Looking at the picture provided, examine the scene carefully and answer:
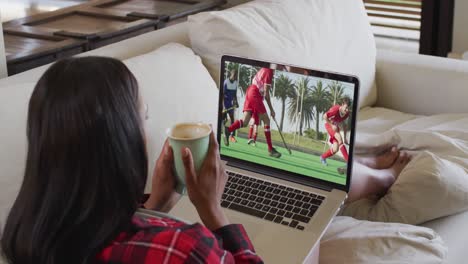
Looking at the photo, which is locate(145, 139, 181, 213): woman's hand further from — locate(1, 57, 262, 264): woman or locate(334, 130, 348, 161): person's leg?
locate(334, 130, 348, 161): person's leg

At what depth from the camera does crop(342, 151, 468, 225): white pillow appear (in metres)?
1.64

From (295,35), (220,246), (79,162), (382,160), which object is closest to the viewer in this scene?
(79,162)

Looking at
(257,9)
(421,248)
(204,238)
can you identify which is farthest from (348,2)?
(204,238)

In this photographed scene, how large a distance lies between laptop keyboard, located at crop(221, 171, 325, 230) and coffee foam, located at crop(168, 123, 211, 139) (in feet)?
0.96

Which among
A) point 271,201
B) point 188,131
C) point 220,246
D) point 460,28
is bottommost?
point 460,28

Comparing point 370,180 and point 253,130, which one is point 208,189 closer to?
point 253,130

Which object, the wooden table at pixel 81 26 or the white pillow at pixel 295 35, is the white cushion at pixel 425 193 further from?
the wooden table at pixel 81 26

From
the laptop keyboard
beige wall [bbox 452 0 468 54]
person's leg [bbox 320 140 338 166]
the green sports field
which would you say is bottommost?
beige wall [bbox 452 0 468 54]

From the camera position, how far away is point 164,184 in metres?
1.21

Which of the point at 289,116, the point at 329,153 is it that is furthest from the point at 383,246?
the point at 289,116

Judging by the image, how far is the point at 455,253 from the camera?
1572 millimetres

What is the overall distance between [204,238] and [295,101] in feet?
1.85

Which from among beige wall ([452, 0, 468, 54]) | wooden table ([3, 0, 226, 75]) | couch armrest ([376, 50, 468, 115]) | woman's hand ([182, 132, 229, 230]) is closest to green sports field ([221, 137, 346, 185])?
woman's hand ([182, 132, 229, 230])

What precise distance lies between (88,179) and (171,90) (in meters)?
0.76
